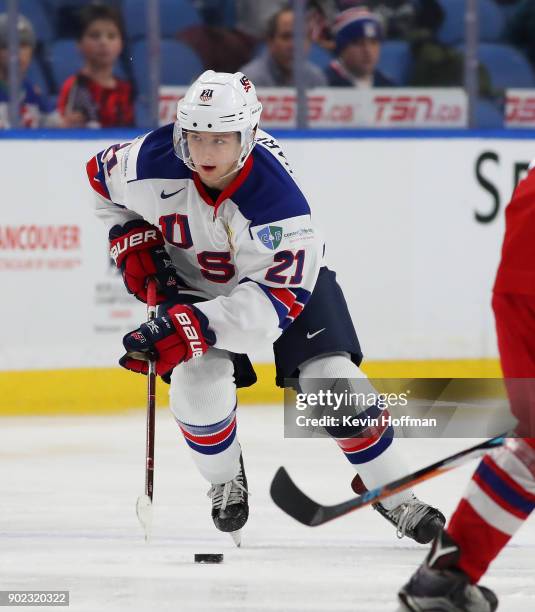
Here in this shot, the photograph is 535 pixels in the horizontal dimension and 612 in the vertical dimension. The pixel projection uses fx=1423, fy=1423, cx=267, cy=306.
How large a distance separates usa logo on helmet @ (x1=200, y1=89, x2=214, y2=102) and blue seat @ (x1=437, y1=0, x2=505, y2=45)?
93.3 inches

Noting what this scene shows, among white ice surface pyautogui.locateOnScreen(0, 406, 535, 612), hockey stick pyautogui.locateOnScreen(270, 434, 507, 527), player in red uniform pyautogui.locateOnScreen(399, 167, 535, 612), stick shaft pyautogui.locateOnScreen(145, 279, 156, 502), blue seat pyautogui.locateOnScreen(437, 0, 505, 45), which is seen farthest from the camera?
blue seat pyautogui.locateOnScreen(437, 0, 505, 45)

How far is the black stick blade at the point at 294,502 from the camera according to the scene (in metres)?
2.64

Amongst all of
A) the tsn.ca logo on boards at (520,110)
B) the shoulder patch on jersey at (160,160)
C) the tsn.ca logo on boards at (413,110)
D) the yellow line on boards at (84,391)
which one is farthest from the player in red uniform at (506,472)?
the tsn.ca logo on boards at (520,110)

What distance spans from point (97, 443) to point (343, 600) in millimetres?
1896

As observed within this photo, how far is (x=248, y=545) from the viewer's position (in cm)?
325

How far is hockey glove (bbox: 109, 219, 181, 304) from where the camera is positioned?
10.9 ft

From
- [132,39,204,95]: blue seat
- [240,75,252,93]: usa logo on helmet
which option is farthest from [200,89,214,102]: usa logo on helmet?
[132,39,204,95]: blue seat

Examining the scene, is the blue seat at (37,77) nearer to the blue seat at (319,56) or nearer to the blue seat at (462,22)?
the blue seat at (319,56)

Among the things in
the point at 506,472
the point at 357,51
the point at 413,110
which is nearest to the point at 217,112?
the point at 506,472

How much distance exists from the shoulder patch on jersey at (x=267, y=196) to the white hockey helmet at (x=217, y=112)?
54mm

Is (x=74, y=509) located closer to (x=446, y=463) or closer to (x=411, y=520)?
(x=411, y=520)

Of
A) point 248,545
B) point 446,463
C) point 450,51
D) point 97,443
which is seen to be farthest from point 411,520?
point 450,51

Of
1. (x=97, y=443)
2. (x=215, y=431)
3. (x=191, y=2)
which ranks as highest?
(x=191, y=2)
